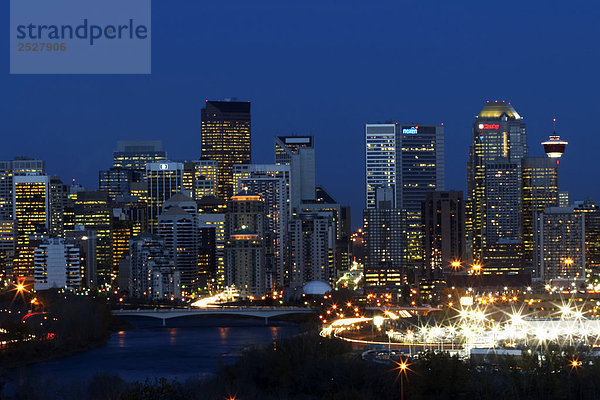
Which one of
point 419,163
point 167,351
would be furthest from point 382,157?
point 167,351

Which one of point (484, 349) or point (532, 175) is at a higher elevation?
point (532, 175)

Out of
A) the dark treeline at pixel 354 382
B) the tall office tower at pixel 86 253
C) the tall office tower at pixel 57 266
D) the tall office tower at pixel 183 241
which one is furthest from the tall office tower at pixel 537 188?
the dark treeline at pixel 354 382

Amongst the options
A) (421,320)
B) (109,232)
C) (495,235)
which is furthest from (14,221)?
(421,320)

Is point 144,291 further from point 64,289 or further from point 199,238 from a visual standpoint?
point 199,238

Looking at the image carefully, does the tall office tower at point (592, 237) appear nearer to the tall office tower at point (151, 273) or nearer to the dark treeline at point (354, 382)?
the tall office tower at point (151, 273)

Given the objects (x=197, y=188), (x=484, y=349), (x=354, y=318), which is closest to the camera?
(x=484, y=349)

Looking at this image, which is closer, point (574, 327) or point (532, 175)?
point (574, 327)

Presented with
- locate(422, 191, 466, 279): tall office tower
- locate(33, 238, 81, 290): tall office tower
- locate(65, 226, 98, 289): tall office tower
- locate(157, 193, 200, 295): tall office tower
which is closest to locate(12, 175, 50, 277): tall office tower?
locate(65, 226, 98, 289): tall office tower

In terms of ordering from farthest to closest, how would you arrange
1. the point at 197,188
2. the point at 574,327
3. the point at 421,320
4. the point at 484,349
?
the point at 197,188 → the point at 421,320 → the point at 574,327 → the point at 484,349
